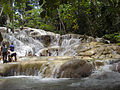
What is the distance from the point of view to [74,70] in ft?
21.3

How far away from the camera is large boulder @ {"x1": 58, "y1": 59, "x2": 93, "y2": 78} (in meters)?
6.40

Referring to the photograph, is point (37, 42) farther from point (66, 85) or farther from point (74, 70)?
point (66, 85)

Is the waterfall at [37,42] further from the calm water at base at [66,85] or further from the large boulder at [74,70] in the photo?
the calm water at base at [66,85]

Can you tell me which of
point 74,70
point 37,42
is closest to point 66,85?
point 74,70

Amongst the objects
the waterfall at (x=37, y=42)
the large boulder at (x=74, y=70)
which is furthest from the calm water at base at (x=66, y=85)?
the waterfall at (x=37, y=42)

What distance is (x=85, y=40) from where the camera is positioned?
18578mm

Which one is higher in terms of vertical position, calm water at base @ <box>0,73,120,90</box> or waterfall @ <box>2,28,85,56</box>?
waterfall @ <box>2,28,85,56</box>

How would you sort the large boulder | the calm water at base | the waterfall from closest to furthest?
the calm water at base, the large boulder, the waterfall

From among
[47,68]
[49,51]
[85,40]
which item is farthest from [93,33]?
[47,68]

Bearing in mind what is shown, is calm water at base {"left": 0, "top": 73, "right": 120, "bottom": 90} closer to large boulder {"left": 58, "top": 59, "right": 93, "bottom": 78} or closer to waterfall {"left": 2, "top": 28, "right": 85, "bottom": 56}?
large boulder {"left": 58, "top": 59, "right": 93, "bottom": 78}

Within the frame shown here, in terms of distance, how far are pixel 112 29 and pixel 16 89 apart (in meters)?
21.3

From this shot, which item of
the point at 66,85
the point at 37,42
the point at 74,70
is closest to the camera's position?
the point at 66,85

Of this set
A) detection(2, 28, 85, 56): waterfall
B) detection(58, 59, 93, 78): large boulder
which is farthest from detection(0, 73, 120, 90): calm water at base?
detection(2, 28, 85, 56): waterfall

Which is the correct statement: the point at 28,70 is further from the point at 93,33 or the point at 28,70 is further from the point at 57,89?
the point at 93,33
